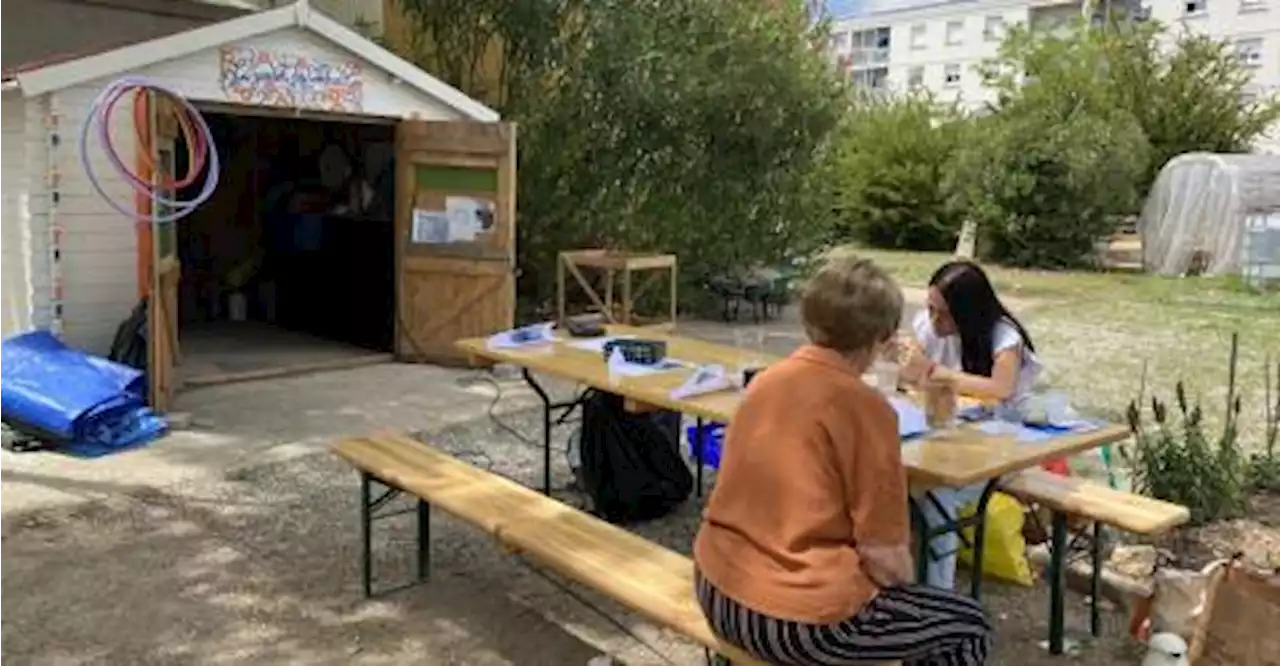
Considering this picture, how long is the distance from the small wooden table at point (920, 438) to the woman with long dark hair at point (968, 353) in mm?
134

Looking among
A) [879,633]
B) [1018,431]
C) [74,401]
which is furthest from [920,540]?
[74,401]

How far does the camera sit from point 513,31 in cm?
1034

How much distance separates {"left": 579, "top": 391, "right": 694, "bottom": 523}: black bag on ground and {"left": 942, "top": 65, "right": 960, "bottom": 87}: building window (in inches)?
1847

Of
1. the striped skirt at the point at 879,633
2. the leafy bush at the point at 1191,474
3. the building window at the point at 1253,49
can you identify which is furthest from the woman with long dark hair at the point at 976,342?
the building window at the point at 1253,49

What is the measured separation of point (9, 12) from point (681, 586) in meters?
8.74

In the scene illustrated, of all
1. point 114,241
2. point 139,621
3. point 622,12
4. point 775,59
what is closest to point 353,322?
point 114,241

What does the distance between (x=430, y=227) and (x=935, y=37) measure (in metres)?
46.2

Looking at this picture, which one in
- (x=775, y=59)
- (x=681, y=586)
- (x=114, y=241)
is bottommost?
(x=681, y=586)

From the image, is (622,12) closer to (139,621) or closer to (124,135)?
(124,135)

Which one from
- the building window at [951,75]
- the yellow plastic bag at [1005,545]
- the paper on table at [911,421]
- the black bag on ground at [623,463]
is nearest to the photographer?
the paper on table at [911,421]

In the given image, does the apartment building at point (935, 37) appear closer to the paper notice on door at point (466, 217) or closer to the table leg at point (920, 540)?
the paper notice on door at point (466, 217)

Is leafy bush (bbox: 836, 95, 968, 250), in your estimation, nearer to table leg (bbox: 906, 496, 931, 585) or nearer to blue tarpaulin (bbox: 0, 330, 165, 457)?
blue tarpaulin (bbox: 0, 330, 165, 457)

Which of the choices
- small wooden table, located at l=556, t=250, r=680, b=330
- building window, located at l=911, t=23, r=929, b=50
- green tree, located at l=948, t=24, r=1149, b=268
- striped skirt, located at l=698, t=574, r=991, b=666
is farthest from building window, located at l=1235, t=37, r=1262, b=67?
striped skirt, located at l=698, t=574, r=991, b=666

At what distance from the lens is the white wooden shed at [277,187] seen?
22.5ft
